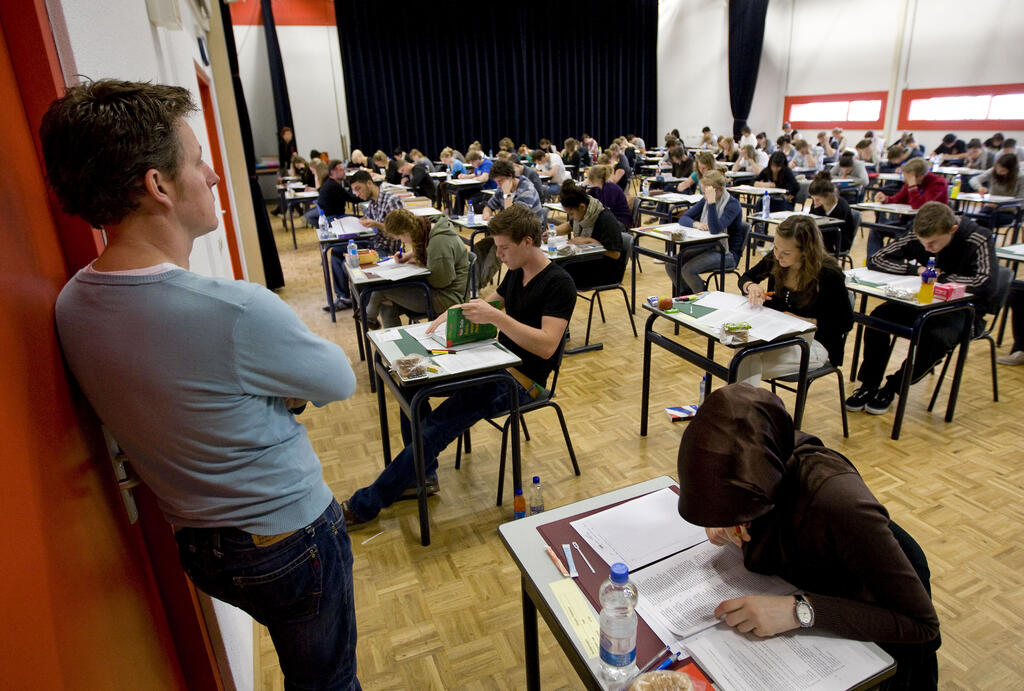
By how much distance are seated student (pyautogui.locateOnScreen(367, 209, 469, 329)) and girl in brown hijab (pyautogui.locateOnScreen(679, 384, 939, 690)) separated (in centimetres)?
302

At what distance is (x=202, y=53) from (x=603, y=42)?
14211mm

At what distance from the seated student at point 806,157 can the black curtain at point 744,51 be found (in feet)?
17.4

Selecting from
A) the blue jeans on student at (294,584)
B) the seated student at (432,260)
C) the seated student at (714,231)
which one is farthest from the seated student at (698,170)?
the blue jeans on student at (294,584)

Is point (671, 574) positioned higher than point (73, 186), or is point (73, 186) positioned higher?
point (73, 186)

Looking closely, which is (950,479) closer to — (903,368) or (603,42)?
(903,368)

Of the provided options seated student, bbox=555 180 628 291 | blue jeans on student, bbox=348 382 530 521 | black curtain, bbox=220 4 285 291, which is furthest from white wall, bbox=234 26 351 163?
blue jeans on student, bbox=348 382 530 521

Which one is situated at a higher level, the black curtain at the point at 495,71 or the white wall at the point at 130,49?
the black curtain at the point at 495,71

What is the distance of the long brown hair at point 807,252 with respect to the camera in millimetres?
3123

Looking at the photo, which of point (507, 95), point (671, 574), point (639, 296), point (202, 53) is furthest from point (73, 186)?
point (507, 95)

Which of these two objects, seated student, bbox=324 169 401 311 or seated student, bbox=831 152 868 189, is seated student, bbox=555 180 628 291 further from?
seated student, bbox=831 152 868 189

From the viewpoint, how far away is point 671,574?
137 centimetres

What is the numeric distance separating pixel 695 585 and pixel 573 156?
37.1ft

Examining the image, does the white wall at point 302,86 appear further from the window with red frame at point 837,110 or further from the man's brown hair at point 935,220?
the man's brown hair at point 935,220

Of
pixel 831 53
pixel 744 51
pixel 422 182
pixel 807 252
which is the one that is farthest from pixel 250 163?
pixel 744 51
